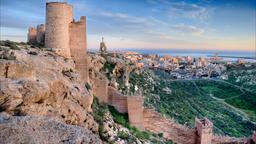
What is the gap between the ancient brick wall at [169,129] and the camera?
19.6 m

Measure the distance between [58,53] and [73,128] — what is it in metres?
10.8

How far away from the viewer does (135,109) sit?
18641 millimetres

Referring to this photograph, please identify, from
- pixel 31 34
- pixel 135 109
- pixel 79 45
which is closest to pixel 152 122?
pixel 135 109

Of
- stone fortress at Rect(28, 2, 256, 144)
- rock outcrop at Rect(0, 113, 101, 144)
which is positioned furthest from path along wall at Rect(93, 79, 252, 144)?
rock outcrop at Rect(0, 113, 101, 144)

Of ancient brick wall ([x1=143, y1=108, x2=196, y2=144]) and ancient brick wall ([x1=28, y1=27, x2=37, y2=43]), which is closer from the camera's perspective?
ancient brick wall ([x1=28, y1=27, x2=37, y2=43])

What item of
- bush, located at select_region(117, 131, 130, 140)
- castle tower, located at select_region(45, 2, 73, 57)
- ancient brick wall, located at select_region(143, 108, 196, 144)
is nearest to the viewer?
bush, located at select_region(117, 131, 130, 140)

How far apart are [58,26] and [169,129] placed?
877 centimetres

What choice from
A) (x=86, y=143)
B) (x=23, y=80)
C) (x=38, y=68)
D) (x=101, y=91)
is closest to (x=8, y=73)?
(x=23, y=80)

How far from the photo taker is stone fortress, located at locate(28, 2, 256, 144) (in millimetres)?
15875

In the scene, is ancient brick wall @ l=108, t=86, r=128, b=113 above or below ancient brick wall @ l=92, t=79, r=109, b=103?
below

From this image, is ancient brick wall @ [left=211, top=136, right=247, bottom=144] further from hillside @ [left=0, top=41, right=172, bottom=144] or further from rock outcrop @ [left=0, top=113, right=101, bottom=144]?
rock outcrop @ [left=0, top=113, right=101, bottom=144]

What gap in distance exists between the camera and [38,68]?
11836mm

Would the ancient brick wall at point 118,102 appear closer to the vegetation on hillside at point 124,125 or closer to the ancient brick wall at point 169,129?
the vegetation on hillside at point 124,125

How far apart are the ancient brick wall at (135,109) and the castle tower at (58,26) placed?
445 centimetres
